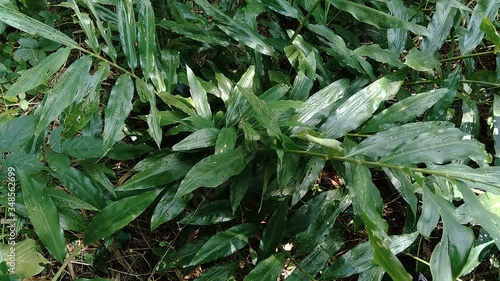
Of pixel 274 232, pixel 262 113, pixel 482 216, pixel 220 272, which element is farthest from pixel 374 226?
pixel 220 272

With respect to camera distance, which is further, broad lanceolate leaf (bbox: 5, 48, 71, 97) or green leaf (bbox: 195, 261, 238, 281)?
green leaf (bbox: 195, 261, 238, 281)

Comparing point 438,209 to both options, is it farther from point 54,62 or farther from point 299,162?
point 54,62

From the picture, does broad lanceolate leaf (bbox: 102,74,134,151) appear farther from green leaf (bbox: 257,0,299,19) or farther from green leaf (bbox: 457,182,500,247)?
green leaf (bbox: 457,182,500,247)

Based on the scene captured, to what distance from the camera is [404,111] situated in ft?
3.86

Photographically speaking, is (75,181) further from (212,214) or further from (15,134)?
(212,214)

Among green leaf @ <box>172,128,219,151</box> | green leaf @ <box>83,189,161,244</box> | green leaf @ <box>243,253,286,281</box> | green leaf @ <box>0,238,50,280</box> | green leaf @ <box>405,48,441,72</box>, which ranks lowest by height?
green leaf @ <box>243,253,286,281</box>

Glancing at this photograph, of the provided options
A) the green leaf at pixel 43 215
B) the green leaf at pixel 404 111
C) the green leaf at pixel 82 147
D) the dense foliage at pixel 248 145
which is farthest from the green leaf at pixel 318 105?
the green leaf at pixel 43 215

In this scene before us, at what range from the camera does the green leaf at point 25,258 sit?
1001 mm

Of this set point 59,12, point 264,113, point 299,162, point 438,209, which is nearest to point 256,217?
point 299,162

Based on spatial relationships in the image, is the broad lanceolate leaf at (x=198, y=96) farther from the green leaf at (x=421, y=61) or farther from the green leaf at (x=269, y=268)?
the green leaf at (x=421, y=61)

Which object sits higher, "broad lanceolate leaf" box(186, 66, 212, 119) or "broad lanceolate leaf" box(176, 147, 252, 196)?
"broad lanceolate leaf" box(186, 66, 212, 119)

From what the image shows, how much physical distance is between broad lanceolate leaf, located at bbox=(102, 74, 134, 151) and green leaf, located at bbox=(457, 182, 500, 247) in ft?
2.17

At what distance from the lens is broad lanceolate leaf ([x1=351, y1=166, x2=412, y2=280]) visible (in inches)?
30.2

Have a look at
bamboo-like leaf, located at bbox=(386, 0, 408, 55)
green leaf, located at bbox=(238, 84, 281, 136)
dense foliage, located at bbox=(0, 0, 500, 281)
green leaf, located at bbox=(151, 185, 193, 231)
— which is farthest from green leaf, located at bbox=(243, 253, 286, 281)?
bamboo-like leaf, located at bbox=(386, 0, 408, 55)
